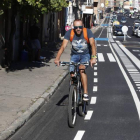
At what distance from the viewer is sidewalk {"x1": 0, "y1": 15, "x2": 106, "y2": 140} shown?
8.27 m

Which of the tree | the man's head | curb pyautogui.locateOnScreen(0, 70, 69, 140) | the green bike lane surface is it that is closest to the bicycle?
the green bike lane surface

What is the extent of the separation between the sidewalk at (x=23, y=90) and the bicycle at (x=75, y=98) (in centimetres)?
92

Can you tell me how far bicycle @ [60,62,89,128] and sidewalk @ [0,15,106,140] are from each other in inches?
36.3

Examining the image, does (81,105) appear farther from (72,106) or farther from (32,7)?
(32,7)

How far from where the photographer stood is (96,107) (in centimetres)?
1014

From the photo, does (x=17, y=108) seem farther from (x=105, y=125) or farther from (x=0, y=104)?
(x=105, y=125)

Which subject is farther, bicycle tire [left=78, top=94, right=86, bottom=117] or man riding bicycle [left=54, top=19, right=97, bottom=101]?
bicycle tire [left=78, top=94, right=86, bottom=117]

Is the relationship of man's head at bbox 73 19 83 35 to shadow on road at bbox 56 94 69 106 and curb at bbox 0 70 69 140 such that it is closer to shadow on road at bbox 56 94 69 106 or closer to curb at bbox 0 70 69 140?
curb at bbox 0 70 69 140

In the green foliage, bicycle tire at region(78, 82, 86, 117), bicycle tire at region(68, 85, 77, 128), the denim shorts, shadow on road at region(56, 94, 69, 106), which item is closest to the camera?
bicycle tire at region(68, 85, 77, 128)

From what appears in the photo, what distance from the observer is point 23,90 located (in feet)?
38.6

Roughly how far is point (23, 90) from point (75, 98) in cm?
374

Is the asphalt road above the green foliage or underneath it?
underneath

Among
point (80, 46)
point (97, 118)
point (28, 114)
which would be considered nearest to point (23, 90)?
point (28, 114)

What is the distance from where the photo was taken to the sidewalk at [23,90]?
8273 millimetres
